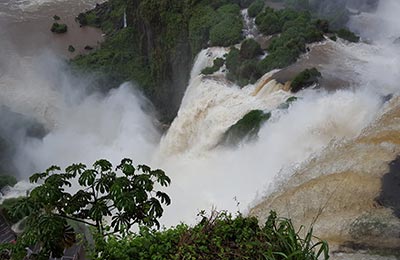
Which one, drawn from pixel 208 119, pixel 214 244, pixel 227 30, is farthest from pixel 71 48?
pixel 214 244

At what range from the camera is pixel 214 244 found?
527cm

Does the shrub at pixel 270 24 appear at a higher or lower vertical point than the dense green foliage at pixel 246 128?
higher

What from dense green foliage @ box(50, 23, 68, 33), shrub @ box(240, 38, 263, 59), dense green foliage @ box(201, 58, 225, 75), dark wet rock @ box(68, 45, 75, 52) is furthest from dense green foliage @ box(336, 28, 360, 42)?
dense green foliage @ box(50, 23, 68, 33)

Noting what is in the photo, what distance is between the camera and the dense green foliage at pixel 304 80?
1357 cm

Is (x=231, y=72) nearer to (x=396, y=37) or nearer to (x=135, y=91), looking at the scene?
(x=396, y=37)

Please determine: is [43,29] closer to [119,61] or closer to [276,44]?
[119,61]

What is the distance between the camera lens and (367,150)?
9.39 metres

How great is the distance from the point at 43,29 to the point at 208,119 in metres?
24.7

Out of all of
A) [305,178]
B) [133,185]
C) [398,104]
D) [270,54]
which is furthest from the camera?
[270,54]

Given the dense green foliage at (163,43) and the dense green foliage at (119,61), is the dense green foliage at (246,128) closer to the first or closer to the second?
the dense green foliage at (163,43)

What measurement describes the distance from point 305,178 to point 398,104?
341cm

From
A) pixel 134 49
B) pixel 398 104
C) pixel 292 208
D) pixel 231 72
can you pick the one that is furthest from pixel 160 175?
pixel 134 49

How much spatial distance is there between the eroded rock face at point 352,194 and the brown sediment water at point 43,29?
25932 mm

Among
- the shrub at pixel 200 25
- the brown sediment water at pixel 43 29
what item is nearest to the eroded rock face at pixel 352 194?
the shrub at pixel 200 25
